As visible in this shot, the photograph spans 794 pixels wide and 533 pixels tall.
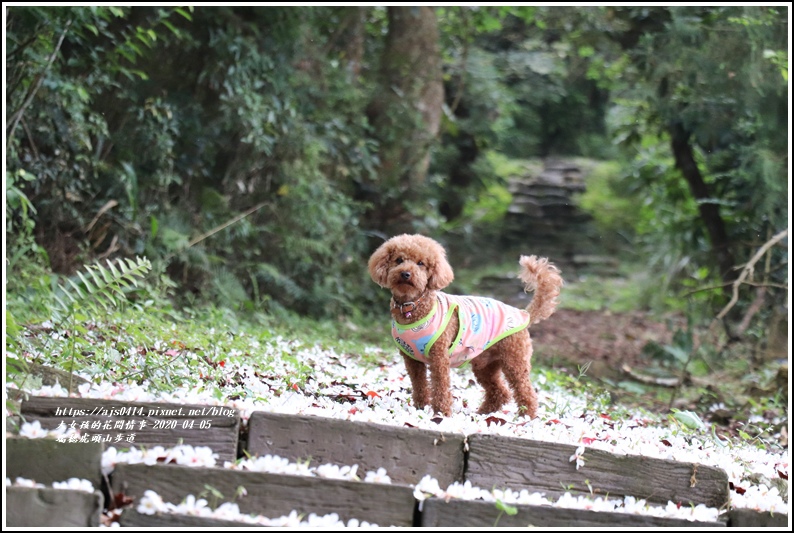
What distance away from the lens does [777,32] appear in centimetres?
753

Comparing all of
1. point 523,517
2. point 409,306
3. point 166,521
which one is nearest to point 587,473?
point 523,517

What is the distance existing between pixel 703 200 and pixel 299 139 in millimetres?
4631

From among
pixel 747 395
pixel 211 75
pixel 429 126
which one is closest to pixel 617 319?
pixel 429 126

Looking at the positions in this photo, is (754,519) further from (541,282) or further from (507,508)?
(541,282)

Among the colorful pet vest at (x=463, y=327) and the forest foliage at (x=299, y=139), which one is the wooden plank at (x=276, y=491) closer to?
the colorful pet vest at (x=463, y=327)

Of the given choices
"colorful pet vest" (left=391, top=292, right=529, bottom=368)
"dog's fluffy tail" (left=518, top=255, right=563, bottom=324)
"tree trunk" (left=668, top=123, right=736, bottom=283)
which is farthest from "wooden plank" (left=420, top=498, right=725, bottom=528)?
"tree trunk" (left=668, top=123, right=736, bottom=283)

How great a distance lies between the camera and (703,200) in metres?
9.13

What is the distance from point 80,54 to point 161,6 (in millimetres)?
884

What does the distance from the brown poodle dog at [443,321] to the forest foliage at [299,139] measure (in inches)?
102

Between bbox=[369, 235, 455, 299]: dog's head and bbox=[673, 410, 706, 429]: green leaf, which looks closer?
bbox=[369, 235, 455, 299]: dog's head

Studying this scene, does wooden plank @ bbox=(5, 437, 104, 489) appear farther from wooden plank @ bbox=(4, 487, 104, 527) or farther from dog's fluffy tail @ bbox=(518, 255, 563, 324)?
dog's fluffy tail @ bbox=(518, 255, 563, 324)

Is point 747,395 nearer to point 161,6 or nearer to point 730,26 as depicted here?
point 730,26

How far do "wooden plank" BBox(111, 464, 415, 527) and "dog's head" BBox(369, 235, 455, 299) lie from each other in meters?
1.18

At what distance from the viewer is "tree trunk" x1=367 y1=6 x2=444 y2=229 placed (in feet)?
34.2
